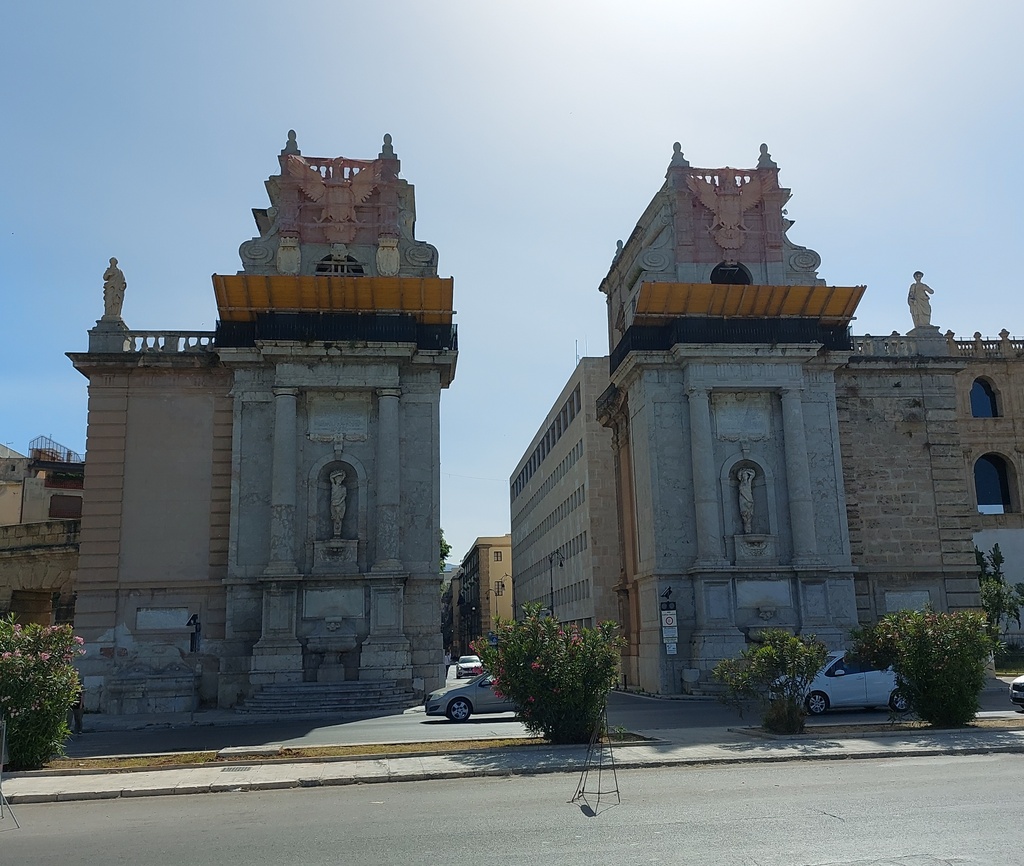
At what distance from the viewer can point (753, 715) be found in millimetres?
24812

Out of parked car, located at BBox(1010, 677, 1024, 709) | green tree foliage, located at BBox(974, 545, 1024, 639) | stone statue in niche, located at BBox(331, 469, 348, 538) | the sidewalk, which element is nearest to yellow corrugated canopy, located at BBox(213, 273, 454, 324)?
stone statue in niche, located at BBox(331, 469, 348, 538)

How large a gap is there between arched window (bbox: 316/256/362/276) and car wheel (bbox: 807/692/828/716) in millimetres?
21786

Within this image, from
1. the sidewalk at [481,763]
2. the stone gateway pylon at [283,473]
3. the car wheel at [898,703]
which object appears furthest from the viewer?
the stone gateway pylon at [283,473]

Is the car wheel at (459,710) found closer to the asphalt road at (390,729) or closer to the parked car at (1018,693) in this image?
the asphalt road at (390,729)

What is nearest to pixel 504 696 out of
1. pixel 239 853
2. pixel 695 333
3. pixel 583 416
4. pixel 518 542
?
pixel 239 853

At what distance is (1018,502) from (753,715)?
35.2 meters

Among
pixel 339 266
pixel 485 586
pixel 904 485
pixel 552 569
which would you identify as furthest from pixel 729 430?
pixel 485 586

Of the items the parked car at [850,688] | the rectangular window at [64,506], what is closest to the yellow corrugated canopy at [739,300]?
the parked car at [850,688]

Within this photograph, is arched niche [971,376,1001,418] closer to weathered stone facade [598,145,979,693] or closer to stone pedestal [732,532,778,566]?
weathered stone facade [598,145,979,693]

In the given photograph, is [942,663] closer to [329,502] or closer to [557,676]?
[557,676]

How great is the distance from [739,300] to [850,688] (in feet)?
52.1

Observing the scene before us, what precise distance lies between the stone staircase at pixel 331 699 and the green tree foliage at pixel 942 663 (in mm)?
15510

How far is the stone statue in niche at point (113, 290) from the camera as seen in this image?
1401 inches

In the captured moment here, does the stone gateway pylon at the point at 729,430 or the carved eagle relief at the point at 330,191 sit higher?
the carved eagle relief at the point at 330,191
